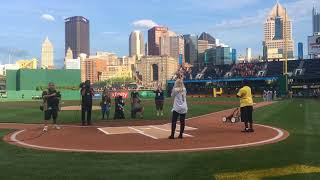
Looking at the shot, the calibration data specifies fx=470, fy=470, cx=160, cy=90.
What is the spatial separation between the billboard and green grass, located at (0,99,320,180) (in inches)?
3093

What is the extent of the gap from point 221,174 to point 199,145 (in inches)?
152

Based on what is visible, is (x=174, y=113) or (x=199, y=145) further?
(x=174, y=113)

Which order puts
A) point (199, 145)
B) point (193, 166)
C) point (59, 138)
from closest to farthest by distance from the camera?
point (193, 166)
point (199, 145)
point (59, 138)

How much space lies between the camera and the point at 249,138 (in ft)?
42.2

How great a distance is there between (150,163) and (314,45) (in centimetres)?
8233

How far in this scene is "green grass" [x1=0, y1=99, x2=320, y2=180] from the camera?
25.7ft

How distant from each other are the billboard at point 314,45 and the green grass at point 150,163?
78.6 m

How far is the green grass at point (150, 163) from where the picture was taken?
25.7ft

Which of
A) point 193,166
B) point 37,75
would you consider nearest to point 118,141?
point 193,166

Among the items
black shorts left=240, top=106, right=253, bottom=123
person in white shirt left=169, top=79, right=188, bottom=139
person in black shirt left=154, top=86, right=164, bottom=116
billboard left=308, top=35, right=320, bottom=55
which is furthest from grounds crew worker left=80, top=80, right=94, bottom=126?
billboard left=308, top=35, right=320, bottom=55

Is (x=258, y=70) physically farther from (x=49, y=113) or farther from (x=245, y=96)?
(x=49, y=113)

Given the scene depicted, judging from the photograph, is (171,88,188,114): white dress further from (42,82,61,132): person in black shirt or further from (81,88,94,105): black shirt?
(81,88,94,105): black shirt

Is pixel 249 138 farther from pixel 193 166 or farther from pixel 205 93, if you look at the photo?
pixel 205 93

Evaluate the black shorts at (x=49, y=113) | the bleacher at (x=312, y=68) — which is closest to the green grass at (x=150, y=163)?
the black shorts at (x=49, y=113)
